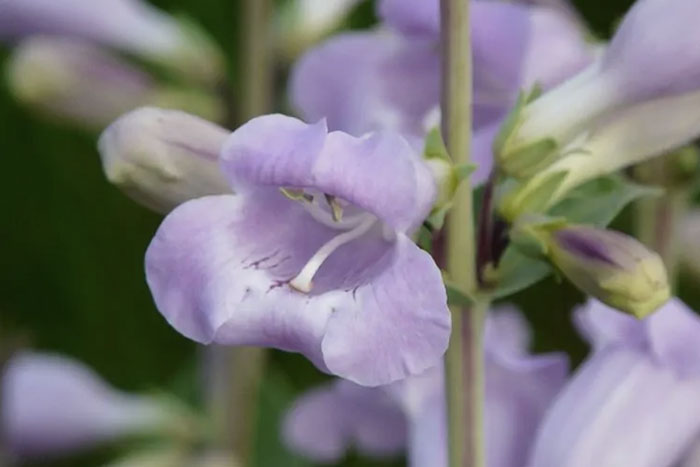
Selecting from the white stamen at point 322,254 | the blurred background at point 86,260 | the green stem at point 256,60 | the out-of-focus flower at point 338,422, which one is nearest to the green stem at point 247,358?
the green stem at point 256,60

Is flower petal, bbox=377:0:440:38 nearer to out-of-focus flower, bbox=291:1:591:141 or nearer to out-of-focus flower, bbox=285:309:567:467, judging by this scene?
out-of-focus flower, bbox=291:1:591:141

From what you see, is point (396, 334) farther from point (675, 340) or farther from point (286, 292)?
point (675, 340)

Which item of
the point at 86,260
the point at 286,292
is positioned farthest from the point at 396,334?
the point at 86,260

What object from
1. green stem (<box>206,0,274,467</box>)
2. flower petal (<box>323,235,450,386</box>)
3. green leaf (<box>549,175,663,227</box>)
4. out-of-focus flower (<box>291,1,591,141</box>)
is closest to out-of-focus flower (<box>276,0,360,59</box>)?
green stem (<box>206,0,274,467</box>)

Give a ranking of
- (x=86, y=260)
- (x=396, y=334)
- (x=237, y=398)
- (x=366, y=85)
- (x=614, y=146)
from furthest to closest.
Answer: (x=86, y=260), (x=237, y=398), (x=366, y=85), (x=614, y=146), (x=396, y=334)

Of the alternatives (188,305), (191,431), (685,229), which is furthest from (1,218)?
(188,305)

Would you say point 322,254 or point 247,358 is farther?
point 247,358

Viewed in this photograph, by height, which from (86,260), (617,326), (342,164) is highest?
(342,164)

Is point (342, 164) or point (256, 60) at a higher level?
point (342, 164)
